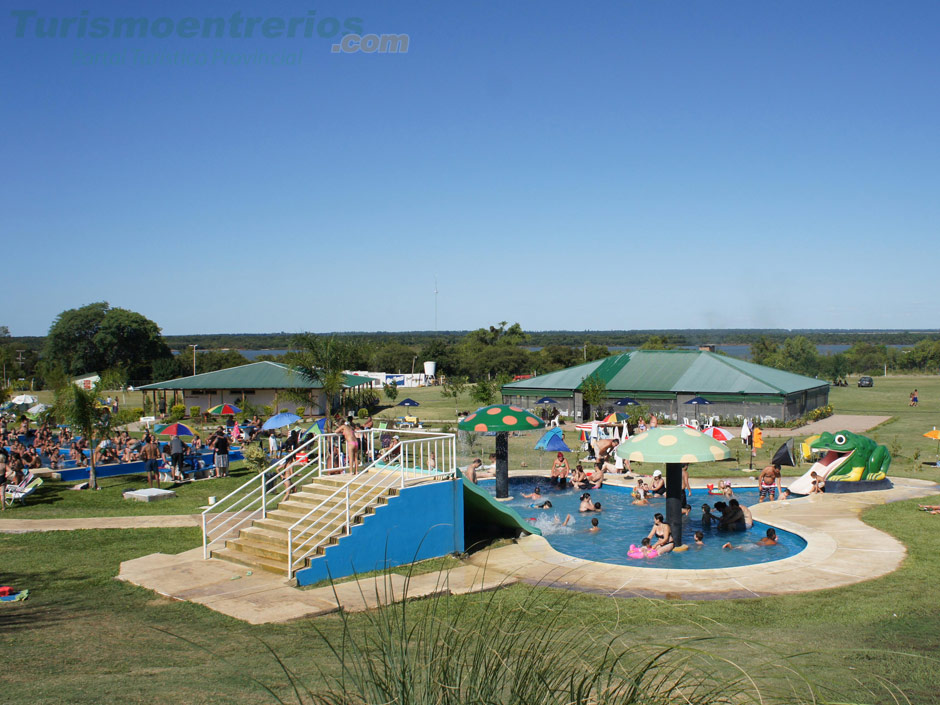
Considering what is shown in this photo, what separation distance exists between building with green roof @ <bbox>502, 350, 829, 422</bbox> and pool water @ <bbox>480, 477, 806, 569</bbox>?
18.8m

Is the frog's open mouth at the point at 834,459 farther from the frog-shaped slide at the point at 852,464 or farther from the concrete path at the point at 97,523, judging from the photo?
the concrete path at the point at 97,523

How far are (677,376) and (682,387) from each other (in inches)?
67.6

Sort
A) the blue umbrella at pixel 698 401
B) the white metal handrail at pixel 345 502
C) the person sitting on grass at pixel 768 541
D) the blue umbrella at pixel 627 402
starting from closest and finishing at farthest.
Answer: the white metal handrail at pixel 345 502 < the person sitting on grass at pixel 768 541 < the blue umbrella at pixel 698 401 < the blue umbrella at pixel 627 402

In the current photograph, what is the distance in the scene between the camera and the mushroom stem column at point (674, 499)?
14.3 meters

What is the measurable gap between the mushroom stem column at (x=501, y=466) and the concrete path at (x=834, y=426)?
18.6m

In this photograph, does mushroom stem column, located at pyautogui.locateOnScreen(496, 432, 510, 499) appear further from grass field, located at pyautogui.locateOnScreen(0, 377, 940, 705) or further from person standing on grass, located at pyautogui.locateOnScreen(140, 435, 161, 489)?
person standing on grass, located at pyautogui.locateOnScreen(140, 435, 161, 489)

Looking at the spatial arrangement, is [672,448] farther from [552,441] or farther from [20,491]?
[20,491]

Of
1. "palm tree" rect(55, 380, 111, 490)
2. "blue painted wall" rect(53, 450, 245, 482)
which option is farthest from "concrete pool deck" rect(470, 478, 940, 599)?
"blue painted wall" rect(53, 450, 245, 482)

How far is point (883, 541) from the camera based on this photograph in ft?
44.6

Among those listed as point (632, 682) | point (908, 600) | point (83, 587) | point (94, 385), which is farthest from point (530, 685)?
point (94, 385)

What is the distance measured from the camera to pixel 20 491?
719 inches

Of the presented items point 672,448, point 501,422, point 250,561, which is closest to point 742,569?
point 672,448

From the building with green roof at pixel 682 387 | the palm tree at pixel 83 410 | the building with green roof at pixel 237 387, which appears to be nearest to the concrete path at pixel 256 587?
the palm tree at pixel 83 410

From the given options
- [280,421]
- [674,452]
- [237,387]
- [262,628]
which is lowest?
[262,628]
